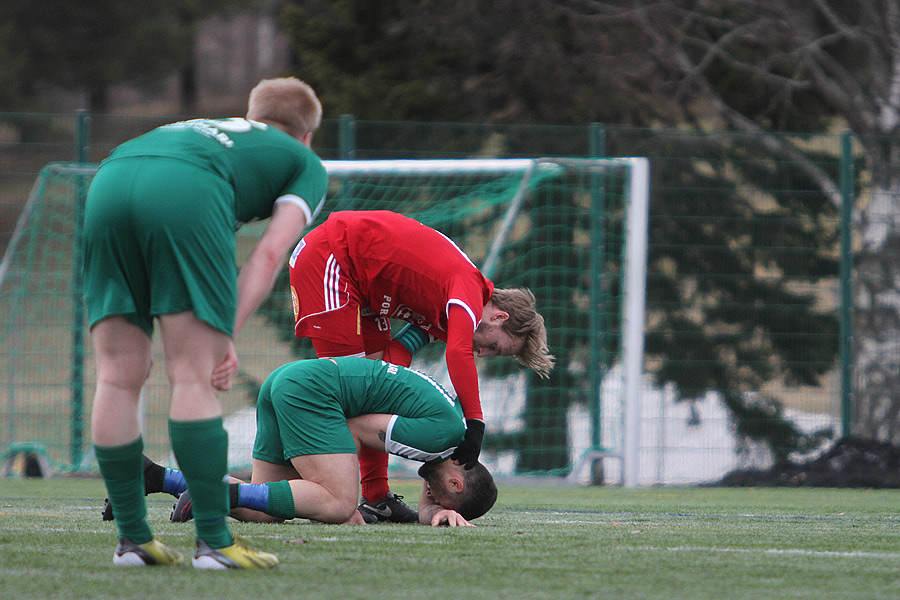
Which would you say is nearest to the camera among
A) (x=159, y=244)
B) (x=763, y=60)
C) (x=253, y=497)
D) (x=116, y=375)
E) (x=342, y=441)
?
(x=159, y=244)

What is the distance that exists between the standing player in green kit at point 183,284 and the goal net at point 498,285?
5.20 meters

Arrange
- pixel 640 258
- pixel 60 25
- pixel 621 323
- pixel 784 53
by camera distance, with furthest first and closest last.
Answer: pixel 60 25 < pixel 784 53 < pixel 621 323 < pixel 640 258

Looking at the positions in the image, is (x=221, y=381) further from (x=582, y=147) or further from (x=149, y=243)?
(x=582, y=147)

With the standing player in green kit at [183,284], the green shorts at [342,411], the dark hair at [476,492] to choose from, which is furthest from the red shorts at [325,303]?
the standing player in green kit at [183,284]

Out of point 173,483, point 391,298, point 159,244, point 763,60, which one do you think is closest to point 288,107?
point 159,244

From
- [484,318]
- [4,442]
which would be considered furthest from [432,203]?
[484,318]

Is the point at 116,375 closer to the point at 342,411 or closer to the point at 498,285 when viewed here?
the point at 342,411

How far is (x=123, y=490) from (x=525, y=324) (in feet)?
7.16

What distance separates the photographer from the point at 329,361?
12.8 feet

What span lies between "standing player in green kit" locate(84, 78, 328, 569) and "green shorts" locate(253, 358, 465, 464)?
3.38 ft

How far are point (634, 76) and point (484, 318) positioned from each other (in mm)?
7030

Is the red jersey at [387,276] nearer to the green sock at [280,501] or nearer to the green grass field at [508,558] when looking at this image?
the green grass field at [508,558]

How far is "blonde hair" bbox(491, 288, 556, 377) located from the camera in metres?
4.58

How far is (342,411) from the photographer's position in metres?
3.86
